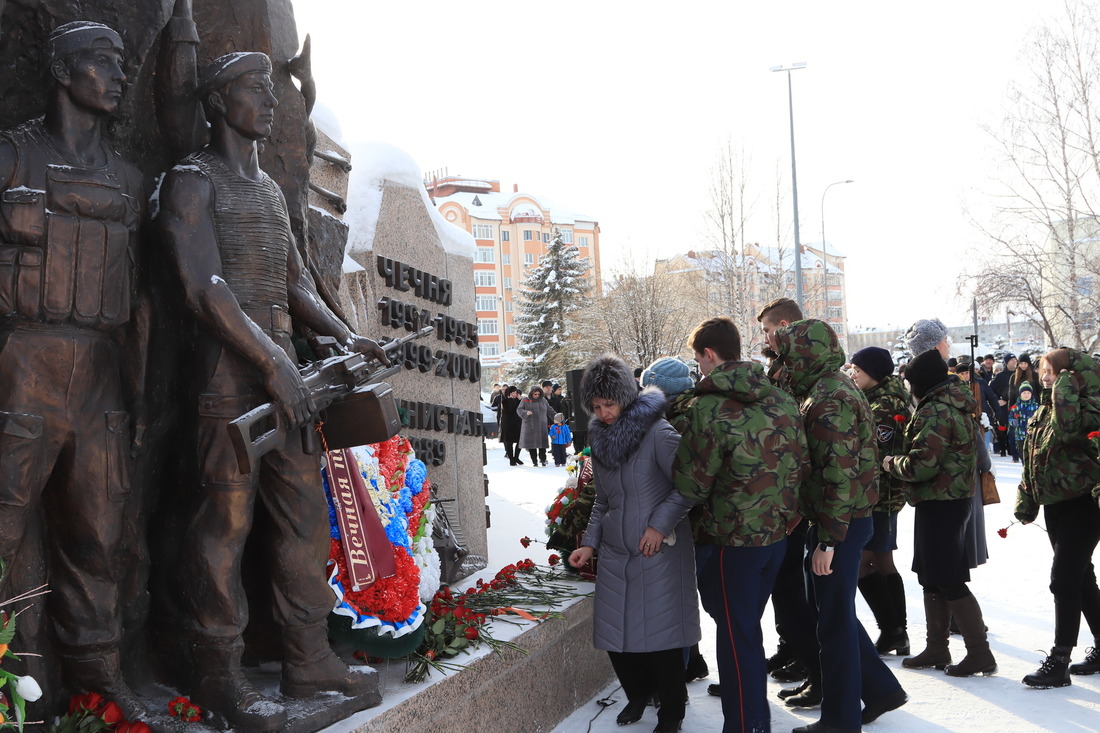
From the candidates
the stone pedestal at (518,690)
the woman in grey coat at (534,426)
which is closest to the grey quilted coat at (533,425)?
the woman in grey coat at (534,426)

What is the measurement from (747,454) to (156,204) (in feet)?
8.51

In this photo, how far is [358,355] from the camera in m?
3.84

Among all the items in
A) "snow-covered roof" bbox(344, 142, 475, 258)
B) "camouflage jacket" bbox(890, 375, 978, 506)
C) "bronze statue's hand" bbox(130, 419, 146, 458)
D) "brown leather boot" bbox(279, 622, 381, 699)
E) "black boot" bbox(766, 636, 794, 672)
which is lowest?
"black boot" bbox(766, 636, 794, 672)

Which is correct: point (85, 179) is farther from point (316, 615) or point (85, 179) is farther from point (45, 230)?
point (316, 615)

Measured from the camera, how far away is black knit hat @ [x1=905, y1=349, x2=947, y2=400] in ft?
18.0

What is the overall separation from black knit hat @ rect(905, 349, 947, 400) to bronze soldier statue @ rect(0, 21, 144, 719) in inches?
166

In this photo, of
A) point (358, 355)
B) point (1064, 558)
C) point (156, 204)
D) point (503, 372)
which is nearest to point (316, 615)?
point (358, 355)

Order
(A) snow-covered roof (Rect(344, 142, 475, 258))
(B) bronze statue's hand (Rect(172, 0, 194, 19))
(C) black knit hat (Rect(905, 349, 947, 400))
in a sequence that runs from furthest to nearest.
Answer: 1. (A) snow-covered roof (Rect(344, 142, 475, 258))
2. (C) black knit hat (Rect(905, 349, 947, 400))
3. (B) bronze statue's hand (Rect(172, 0, 194, 19))

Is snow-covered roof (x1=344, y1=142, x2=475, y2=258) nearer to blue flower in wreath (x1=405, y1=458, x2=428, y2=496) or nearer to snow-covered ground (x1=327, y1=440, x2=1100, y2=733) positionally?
blue flower in wreath (x1=405, y1=458, x2=428, y2=496)

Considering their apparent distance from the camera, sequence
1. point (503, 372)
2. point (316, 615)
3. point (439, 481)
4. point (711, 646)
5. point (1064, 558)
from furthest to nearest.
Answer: point (503, 372) → point (439, 481) → point (711, 646) → point (1064, 558) → point (316, 615)

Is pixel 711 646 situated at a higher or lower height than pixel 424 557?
lower

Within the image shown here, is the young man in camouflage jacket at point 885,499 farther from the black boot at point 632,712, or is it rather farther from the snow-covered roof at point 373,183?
the snow-covered roof at point 373,183

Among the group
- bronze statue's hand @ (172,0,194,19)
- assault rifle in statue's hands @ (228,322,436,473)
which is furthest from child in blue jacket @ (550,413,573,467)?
bronze statue's hand @ (172,0,194,19)

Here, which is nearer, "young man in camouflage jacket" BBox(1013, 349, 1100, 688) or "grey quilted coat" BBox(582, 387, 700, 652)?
"grey quilted coat" BBox(582, 387, 700, 652)
